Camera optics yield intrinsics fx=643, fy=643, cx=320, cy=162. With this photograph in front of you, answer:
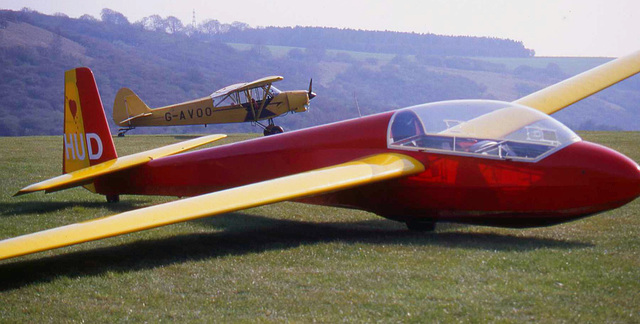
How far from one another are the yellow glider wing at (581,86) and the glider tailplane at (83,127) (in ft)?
24.2

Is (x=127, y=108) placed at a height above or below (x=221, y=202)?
below

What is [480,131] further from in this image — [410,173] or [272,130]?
[272,130]

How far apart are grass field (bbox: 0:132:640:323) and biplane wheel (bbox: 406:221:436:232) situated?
10.1 inches

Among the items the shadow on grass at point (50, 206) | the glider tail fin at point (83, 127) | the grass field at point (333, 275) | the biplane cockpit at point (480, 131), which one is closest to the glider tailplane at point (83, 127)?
the glider tail fin at point (83, 127)

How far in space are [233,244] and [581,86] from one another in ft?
25.9

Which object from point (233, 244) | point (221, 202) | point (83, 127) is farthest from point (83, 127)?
point (221, 202)

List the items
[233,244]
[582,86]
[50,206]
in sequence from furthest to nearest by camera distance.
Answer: [582,86] < [50,206] < [233,244]

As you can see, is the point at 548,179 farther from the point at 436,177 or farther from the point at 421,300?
the point at 421,300

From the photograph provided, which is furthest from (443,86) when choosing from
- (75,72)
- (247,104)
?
(75,72)

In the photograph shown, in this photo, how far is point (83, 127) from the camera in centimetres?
1115

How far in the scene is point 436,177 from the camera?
8.00 metres

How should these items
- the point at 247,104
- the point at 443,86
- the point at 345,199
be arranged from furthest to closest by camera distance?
the point at 443,86
the point at 247,104
the point at 345,199

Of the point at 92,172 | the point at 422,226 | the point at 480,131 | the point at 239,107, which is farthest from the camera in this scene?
the point at 239,107

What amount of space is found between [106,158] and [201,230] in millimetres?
3028
